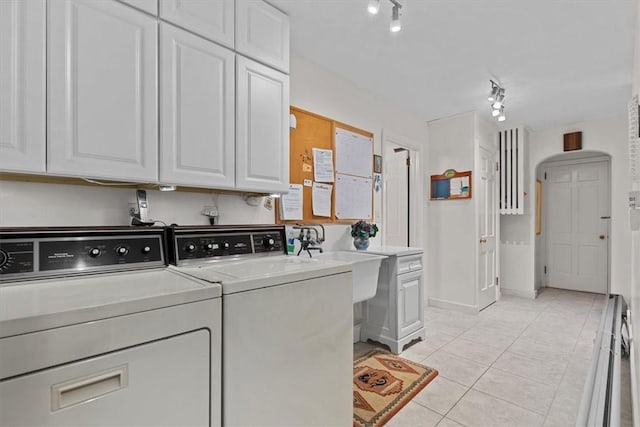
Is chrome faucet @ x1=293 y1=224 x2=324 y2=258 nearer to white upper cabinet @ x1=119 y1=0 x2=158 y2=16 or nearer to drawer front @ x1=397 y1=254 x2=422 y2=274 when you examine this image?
drawer front @ x1=397 y1=254 x2=422 y2=274

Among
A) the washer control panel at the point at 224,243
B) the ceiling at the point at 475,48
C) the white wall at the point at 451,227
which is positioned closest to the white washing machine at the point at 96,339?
the washer control panel at the point at 224,243

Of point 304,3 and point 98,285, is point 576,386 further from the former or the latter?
point 304,3

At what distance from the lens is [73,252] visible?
3.82 ft

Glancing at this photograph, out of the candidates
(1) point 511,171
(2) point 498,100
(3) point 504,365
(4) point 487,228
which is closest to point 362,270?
(3) point 504,365

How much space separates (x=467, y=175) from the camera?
3691 millimetres

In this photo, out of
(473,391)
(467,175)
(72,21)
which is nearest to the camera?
(72,21)

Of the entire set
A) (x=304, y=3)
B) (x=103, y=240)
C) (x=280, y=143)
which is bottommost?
(x=103, y=240)

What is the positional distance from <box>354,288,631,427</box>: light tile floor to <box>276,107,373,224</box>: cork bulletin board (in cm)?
128

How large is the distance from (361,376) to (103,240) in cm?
191

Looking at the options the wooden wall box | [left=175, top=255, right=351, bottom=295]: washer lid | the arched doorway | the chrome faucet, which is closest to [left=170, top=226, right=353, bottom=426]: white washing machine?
[left=175, top=255, right=351, bottom=295]: washer lid

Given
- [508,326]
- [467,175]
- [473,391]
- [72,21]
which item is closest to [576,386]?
[473,391]

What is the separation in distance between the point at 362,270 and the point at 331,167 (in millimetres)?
935

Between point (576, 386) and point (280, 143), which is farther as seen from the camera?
point (576, 386)

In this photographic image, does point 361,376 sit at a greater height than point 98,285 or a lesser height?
lesser
